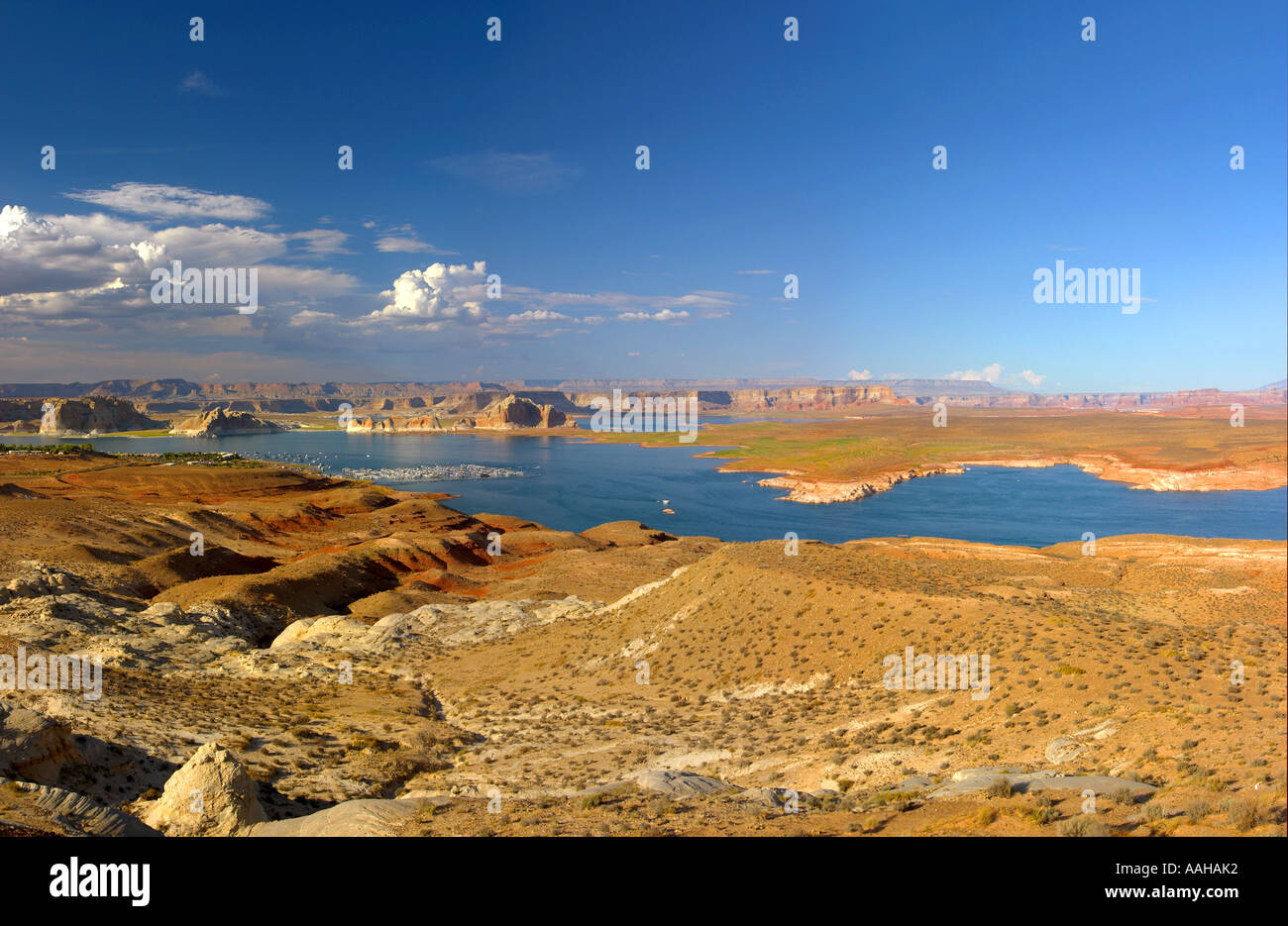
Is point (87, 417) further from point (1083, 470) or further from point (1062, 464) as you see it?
point (1083, 470)

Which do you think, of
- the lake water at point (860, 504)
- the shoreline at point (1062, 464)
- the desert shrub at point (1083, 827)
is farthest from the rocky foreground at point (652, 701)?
the shoreline at point (1062, 464)

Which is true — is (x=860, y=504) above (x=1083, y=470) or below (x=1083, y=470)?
below

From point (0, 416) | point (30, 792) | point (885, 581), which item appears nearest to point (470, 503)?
point (885, 581)

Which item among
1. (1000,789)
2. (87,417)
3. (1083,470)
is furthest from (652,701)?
(87,417)

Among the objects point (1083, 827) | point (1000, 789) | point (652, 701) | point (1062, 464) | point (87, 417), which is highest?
point (87, 417)

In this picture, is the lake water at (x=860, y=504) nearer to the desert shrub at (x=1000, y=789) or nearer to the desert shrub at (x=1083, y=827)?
the desert shrub at (x=1000, y=789)

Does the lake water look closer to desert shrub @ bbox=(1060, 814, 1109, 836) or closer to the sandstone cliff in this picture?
the sandstone cliff
